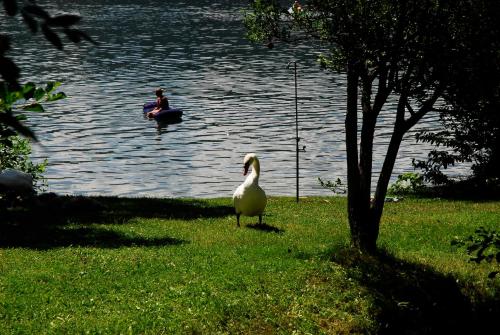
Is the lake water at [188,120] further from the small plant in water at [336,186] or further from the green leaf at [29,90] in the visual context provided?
the green leaf at [29,90]

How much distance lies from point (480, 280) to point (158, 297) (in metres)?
5.36

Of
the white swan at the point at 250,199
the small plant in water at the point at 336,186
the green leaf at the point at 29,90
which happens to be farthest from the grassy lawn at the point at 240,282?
the small plant in water at the point at 336,186

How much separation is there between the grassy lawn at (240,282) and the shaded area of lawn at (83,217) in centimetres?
7

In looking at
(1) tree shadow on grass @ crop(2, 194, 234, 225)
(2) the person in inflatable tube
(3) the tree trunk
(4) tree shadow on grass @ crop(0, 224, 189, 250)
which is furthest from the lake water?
(3) the tree trunk

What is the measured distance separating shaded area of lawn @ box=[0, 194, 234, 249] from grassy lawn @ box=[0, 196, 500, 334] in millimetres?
74

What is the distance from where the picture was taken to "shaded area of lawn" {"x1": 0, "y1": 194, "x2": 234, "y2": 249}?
17.7 metres

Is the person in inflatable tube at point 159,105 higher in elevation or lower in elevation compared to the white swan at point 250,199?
lower

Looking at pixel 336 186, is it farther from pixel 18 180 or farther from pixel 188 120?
pixel 188 120

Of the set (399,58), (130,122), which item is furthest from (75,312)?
(130,122)

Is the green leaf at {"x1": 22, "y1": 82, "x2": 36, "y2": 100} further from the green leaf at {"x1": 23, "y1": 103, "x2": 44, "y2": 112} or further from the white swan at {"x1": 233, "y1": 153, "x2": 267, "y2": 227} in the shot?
the white swan at {"x1": 233, "y1": 153, "x2": 267, "y2": 227}

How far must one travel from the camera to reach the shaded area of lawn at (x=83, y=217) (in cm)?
1770

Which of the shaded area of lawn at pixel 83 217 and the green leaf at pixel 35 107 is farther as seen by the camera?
the shaded area of lawn at pixel 83 217

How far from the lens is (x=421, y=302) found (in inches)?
489

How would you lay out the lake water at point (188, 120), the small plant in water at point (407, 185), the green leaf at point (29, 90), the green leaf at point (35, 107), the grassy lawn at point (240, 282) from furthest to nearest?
the lake water at point (188, 120) < the small plant in water at point (407, 185) < the grassy lawn at point (240, 282) < the green leaf at point (35, 107) < the green leaf at point (29, 90)
